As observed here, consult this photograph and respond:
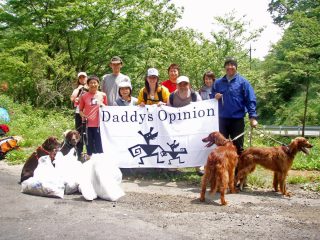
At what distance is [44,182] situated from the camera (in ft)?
17.8

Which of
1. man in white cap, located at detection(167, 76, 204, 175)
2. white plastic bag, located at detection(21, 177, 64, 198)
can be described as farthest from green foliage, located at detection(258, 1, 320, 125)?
white plastic bag, located at detection(21, 177, 64, 198)

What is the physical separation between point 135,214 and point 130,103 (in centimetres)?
289

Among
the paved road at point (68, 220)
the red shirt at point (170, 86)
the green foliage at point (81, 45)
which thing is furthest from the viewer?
the green foliage at point (81, 45)

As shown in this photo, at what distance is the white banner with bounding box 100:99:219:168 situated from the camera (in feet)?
22.2

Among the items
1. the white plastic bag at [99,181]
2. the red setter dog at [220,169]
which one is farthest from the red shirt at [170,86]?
the white plastic bag at [99,181]

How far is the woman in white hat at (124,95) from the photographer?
273 inches

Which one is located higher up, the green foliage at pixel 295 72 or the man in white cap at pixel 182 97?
the green foliage at pixel 295 72

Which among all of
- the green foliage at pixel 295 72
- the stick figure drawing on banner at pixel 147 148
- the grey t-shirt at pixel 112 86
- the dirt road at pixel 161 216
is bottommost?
the dirt road at pixel 161 216

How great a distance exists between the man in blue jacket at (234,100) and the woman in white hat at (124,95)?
5.46 ft

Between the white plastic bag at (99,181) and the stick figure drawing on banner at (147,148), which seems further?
the stick figure drawing on banner at (147,148)

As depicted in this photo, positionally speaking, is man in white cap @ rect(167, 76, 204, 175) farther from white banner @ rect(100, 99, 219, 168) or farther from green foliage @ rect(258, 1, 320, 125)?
green foliage @ rect(258, 1, 320, 125)

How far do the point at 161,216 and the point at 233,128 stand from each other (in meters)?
2.37

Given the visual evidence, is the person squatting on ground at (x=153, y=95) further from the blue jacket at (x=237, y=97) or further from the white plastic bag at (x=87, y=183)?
the white plastic bag at (x=87, y=183)

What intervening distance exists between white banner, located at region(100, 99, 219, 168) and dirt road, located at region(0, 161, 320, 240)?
0.86 meters
